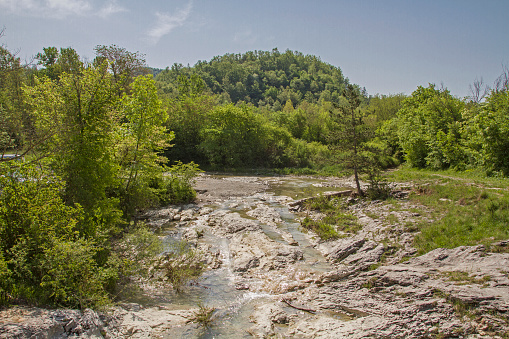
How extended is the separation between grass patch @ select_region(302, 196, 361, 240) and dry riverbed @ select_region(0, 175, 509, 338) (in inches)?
29.7

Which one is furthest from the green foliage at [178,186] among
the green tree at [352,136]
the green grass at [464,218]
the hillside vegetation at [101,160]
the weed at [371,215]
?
the green grass at [464,218]

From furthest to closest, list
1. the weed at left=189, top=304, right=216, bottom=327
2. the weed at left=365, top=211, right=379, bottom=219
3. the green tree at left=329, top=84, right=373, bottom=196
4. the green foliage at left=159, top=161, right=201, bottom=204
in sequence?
the green foliage at left=159, top=161, right=201, bottom=204
the green tree at left=329, top=84, right=373, bottom=196
the weed at left=365, top=211, right=379, bottom=219
the weed at left=189, top=304, right=216, bottom=327

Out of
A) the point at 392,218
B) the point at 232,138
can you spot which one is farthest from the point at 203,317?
the point at 232,138

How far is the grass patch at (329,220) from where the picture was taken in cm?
1682

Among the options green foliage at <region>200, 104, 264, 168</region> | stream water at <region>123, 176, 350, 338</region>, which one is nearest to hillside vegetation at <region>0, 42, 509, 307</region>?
green foliage at <region>200, 104, 264, 168</region>

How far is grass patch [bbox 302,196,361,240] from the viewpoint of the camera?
16823 mm

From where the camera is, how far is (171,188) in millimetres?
24828

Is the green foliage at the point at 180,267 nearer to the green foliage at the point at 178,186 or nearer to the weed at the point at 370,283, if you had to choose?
the weed at the point at 370,283

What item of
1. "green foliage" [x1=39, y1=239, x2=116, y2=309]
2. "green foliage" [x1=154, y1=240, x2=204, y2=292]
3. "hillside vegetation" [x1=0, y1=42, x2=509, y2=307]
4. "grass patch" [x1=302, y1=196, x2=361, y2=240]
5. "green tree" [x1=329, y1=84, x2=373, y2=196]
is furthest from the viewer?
"green tree" [x1=329, y1=84, x2=373, y2=196]

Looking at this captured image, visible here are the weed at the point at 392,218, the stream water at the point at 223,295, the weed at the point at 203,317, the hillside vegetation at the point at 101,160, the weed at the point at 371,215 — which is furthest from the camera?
the weed at the point at 371,215

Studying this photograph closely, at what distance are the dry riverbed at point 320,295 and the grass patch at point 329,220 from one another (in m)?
0.75

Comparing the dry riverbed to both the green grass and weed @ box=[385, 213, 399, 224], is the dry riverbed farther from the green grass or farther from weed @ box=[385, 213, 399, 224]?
the green grass

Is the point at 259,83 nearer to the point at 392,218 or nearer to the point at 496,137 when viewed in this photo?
the point at 496,137

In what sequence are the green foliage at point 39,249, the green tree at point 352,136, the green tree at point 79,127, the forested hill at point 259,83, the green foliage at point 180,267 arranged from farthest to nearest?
the forested hill at point 259,83, the green tree at point 352,136, the green foliage at point 180,267, the green tree at point 79,127, the green foliage at point 39,249
